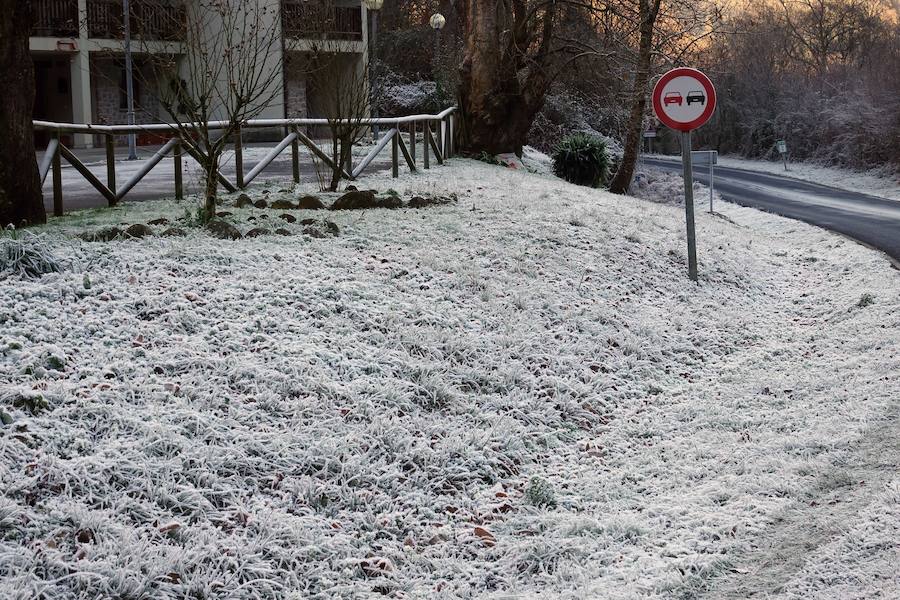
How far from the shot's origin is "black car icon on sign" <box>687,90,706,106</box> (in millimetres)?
10234

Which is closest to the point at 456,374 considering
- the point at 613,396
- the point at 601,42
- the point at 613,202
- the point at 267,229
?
the point at 613,396

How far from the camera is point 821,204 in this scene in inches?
902

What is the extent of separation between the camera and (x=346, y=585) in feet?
13.0

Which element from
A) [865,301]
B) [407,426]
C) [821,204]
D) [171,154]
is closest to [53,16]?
[171,154]

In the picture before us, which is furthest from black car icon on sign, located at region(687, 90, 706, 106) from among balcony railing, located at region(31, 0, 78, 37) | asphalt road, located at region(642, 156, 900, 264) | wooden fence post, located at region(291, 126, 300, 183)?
balcony railing, located at region(31, 0, 78, 37)

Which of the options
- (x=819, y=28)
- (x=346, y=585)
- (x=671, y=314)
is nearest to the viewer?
(x=346, y=585)

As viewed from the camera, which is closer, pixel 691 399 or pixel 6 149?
pixel 691 399

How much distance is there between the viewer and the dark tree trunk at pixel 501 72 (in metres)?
20.4

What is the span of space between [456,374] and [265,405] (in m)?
1.50

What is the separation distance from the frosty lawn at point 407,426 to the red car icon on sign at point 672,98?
7.93ft

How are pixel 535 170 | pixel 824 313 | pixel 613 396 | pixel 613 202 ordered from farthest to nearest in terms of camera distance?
pixel 535 170 → pixel 613 202 → pixel 824 313 → pixel 613 396

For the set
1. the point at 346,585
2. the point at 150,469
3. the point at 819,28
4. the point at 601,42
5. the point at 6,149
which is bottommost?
the point at 346,585

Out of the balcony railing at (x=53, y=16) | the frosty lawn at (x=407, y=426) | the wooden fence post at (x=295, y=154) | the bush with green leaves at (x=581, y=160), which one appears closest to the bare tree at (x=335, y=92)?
the wooden fence post at (x=295, y=154)

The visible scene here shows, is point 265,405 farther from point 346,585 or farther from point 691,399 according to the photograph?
point 691,399
